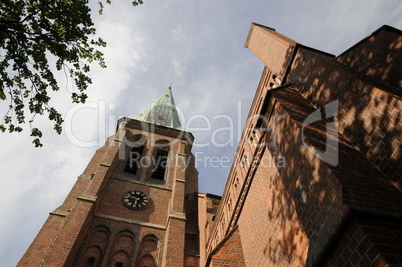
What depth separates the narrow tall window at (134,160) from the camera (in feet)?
57.5

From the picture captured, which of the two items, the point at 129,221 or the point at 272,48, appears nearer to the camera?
the point at 272,48

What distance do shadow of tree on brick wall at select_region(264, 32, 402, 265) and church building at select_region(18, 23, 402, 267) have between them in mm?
16

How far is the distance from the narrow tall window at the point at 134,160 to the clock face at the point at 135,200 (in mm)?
2760

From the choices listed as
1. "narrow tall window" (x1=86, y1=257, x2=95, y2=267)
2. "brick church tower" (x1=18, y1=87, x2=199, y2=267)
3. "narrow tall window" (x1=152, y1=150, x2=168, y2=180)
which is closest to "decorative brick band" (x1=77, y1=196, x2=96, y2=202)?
"brick church tower" (x1=18, y1=87, x2=199, y2=267)

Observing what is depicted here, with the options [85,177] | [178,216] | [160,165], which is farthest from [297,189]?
[160,165]

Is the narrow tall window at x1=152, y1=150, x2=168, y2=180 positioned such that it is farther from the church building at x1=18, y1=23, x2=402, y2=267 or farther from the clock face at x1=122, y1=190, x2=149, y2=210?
the church building at x1=18, y1=23, x2=402, y2=267

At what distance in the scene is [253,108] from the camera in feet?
29.4

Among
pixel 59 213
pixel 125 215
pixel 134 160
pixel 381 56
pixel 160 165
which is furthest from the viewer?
pixel 160 165

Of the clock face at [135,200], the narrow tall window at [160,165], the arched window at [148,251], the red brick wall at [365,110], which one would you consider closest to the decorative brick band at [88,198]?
the clock face at [135,200]

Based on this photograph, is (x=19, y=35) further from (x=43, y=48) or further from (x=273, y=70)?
(x=273, y=70)

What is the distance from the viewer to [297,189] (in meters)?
3.59

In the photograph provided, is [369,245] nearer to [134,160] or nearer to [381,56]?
[381,56]

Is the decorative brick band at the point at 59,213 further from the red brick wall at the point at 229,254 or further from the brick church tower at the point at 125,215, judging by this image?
the red brick wall at the point at 229,254

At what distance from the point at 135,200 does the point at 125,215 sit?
3.71 ft
